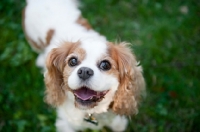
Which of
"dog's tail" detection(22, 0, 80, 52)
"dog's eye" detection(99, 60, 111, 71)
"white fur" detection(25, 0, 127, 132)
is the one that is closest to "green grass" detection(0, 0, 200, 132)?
"white fur" detection(25, 0, 127, 132)

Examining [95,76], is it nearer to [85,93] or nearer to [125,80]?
[85,93]

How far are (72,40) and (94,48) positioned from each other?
0.48 m

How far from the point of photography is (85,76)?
7.38 ft

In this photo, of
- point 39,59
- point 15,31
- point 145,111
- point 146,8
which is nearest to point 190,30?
point 146,8

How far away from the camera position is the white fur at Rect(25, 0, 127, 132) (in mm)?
2385

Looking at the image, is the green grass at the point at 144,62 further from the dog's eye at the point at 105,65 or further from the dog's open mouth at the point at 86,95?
the dog's eye at the point at 105,65

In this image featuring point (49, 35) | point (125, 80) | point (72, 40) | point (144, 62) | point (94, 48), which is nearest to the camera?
point (94, 48)

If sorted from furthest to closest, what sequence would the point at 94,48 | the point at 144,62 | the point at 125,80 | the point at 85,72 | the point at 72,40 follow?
the point at 144,62 → the point at 72,40 → the point at 125,80 → the point at 94,48 → the point at 85,72

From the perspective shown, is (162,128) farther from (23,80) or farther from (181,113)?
(23,80)

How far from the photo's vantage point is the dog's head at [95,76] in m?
2.31

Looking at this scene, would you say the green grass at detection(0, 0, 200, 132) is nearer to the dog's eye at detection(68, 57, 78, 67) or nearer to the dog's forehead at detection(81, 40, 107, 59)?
the dog's eye at detection(68, 57, 78, 67)

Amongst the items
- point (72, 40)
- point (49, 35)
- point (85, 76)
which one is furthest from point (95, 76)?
point (49, 35)

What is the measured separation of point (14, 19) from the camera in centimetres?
402

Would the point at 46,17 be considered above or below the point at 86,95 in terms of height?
above
